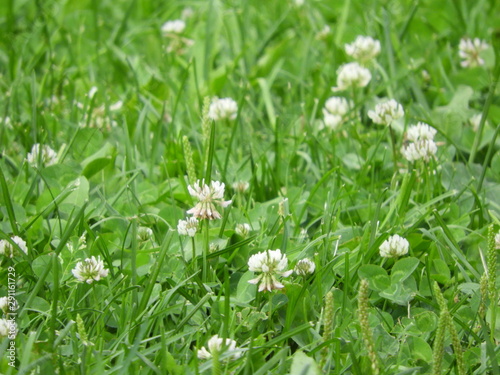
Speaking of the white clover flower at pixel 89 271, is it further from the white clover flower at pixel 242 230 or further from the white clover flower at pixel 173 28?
the white clover flower at pixel 173 28

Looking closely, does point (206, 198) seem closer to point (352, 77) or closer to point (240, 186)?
point (240, 186)

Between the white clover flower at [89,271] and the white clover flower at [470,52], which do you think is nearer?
the white clover flower at [89,271]

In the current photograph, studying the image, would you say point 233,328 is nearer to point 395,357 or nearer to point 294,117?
point 395,357

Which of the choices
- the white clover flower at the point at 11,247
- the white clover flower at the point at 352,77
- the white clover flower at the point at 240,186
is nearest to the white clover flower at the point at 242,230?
the white clover flower at the point at 240,186

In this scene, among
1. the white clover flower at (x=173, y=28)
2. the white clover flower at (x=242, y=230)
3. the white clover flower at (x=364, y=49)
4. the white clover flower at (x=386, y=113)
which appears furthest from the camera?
the white clover flower at (x=173, y=28)

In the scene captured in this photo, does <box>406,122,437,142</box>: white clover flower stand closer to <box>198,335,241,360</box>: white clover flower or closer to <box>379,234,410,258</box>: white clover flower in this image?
<box>379,234,410,258</box>: white clover flower

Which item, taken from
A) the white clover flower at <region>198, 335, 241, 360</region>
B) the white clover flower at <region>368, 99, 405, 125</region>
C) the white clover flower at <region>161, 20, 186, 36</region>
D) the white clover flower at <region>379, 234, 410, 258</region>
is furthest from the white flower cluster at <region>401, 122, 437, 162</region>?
the white clover flower at <region>161, 20, 186, 36</region>
